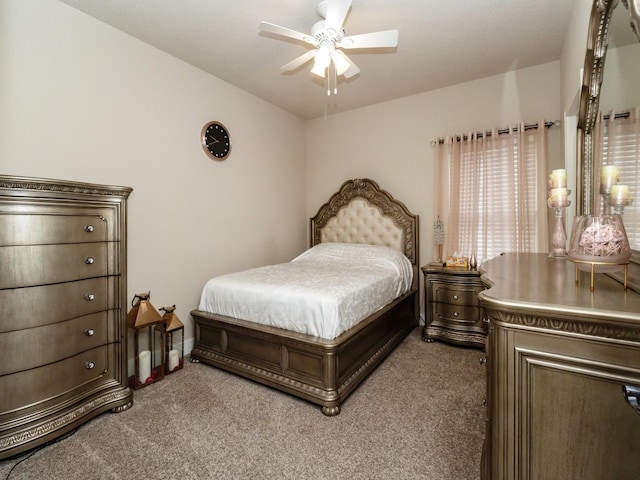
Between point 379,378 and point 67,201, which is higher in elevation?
point 67,201

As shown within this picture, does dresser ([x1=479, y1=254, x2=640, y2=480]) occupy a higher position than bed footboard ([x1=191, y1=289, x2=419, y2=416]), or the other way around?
dresser ([x1=479, y1=254, x2=640, y2=480])

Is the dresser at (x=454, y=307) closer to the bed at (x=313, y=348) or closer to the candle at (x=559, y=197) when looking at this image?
the bed at (x=313, y=348)

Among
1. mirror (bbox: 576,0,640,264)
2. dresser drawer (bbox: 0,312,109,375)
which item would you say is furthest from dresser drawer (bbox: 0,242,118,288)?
mirror (bbox: 576,0,640,264)

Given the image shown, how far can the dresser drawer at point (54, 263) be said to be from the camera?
62.2 inches

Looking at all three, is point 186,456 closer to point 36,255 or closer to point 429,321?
point 36,255

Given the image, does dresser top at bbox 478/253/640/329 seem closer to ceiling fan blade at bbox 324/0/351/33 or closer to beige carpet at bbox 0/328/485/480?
beige carpet at bbox 0/328/485/480

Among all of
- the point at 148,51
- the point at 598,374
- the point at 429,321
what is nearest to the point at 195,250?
the point at 148,51

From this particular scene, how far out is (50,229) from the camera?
1.71m

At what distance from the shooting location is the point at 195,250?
10.1ft

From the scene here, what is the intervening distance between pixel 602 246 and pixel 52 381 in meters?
2.62

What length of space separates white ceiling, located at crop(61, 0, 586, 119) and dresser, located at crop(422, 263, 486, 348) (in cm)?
209

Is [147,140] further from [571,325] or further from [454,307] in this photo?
[454,307]

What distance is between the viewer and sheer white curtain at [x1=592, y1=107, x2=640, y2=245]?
3.62 ft

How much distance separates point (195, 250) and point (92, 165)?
1.12m
